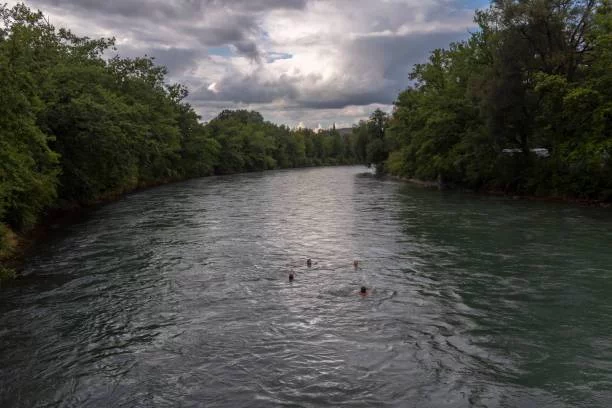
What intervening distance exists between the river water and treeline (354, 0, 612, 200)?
37.5ft

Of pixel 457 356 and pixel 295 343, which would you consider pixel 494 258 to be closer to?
pixel 457 356

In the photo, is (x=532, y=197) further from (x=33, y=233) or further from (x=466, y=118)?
(x=33, y=233)

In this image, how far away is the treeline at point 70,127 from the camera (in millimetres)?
17250

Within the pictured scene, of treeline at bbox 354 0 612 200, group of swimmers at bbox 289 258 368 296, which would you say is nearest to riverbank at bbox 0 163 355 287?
group of swimmers at bbox 289 258 368 296

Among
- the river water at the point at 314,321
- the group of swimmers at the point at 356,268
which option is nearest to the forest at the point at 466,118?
the river water at the point at 314,321

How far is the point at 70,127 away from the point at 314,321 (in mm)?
23734

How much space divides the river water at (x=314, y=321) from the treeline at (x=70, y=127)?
3.26m

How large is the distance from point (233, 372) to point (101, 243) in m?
14.0

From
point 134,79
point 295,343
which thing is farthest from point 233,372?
point 134,79

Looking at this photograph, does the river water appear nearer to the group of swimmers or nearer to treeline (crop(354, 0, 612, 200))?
the group of swimmers

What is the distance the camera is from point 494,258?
17828 mm

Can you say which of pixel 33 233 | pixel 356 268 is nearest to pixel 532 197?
pixel 356 268

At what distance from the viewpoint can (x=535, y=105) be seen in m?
36.5

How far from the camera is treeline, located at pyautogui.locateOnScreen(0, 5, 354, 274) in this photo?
17.2m
